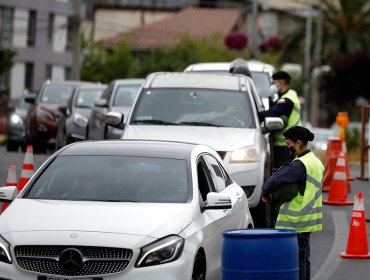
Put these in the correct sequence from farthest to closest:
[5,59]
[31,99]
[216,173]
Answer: [5,59] < [31,99] < [216,173]

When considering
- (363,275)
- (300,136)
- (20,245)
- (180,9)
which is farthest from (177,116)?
(180,9)

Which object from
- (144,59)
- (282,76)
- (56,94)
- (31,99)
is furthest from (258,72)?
(144,59)

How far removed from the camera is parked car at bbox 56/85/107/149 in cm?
2377

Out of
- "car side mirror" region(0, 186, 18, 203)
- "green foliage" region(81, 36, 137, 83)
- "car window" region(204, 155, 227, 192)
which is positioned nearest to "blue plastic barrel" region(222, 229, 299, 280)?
"car window" region(204, 155, 227, 192)

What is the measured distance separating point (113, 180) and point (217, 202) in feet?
3.06

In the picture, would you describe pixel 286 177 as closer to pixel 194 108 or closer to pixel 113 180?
pixel 113 180

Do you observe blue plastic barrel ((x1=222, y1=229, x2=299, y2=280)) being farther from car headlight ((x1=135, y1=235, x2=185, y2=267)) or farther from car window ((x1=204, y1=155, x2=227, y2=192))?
car window ((x1=204, y1=155, x2=227, y2=192))

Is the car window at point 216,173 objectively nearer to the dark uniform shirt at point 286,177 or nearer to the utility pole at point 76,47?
the dark uniform shirt at point 286,177

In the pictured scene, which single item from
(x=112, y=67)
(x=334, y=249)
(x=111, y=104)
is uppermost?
(x=111, y=104)

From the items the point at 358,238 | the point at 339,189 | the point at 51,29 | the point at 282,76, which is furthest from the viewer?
the point at 51,29

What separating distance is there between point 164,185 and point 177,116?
5.88 metres

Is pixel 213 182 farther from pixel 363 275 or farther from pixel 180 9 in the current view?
pixel 180 9

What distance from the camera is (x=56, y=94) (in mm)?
30328

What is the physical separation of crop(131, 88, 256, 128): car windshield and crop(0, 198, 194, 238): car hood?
20.2 feet
